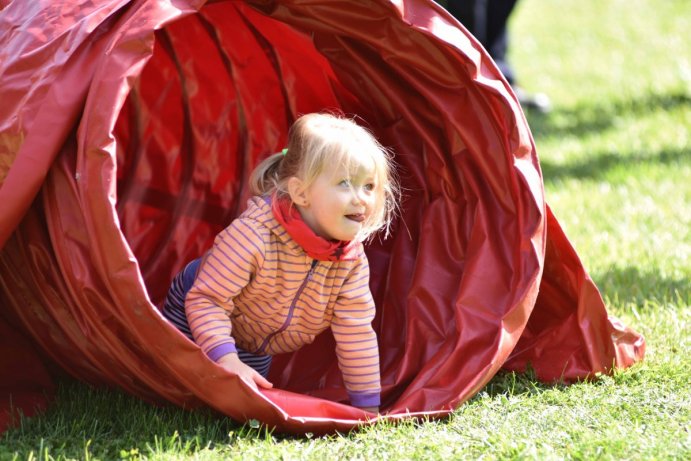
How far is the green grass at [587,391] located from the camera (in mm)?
2961

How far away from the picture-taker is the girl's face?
327 centimetres

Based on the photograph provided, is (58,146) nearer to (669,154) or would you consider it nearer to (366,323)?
(366,323)

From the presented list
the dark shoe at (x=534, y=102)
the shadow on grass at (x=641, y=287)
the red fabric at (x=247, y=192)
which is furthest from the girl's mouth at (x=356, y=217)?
the dark shoe at (x=534, y=102)

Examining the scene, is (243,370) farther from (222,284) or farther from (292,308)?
(292,308)

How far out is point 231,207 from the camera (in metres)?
4.35

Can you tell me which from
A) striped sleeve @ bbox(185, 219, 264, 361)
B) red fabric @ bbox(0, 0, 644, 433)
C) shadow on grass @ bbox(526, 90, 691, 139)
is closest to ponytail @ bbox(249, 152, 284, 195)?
striped sleeve @ bbox(185, 219, 264, 361)

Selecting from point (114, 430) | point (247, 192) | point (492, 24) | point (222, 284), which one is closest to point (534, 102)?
point (492, 24)

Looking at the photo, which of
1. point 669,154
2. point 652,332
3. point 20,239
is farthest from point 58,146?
point 669,154

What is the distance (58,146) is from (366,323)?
117 centimetres

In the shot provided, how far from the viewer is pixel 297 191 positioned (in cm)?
335

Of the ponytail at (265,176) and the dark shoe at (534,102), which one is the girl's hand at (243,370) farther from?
the dark shoe at (534,102)

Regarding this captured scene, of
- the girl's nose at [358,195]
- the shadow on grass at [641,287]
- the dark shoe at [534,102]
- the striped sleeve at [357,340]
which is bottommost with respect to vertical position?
the dark shoe at [534,102]

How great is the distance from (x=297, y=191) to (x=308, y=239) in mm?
168

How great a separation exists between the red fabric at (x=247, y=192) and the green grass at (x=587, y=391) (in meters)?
0.10
